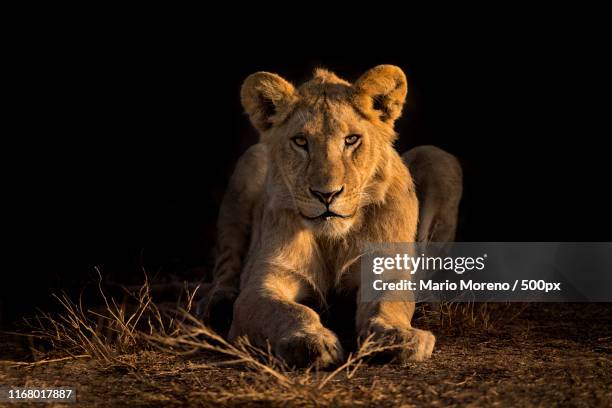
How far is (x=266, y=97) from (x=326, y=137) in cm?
63

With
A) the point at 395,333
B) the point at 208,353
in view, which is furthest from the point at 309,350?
the point at 208,353

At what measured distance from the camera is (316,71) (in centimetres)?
506

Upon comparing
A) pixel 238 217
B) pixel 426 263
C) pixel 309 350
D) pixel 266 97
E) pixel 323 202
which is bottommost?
pixel 309 350

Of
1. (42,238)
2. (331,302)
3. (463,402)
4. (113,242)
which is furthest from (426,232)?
(42,238)

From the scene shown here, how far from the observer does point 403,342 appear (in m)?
3.77

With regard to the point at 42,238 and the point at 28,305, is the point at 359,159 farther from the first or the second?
the point at 42,238

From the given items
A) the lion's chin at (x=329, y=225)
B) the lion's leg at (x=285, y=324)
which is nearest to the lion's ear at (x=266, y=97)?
the lion's chin at (x=329, y=225)

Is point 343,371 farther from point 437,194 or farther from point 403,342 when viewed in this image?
point 437,194

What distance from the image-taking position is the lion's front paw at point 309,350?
11.9 ft

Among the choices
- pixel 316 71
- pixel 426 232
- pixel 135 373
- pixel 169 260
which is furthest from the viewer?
pixel 169 260

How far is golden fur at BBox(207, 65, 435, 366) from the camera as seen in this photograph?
4.16 m

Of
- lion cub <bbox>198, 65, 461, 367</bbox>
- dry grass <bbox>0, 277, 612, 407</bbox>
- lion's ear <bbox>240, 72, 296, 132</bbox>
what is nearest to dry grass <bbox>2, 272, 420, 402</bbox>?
dry grass <bbox>0, 277, 612, 407</bbox>

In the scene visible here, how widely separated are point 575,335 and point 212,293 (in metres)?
2.20

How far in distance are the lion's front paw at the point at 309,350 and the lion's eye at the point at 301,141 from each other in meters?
1.08
